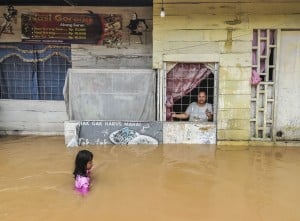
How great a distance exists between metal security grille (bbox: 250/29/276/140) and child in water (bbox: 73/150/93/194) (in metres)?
4.40

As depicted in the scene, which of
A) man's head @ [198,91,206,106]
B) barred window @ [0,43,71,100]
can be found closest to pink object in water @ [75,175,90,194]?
man's head @ [198,91,206,106]

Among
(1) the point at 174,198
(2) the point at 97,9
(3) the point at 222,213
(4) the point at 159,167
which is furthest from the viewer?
(2) the point at 97,9

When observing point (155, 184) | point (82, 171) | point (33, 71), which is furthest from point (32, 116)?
point (155, 184)

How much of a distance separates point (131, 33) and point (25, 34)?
2.63 metres

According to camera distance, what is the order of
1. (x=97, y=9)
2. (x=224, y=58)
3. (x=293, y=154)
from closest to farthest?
(x=293, y=154) < (x=224, y=58) < (x=97, y=9)

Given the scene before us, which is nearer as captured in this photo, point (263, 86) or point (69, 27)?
point (263, 86)

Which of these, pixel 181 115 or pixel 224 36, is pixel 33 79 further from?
pixel 224 36

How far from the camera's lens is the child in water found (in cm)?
545

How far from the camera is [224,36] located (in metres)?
8.31

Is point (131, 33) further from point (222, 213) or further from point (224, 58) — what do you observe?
point (222, 213)

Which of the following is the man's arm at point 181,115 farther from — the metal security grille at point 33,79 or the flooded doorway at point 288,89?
→ the metal security grille at point 33,79

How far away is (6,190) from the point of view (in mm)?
5594

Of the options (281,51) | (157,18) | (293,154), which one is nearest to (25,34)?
(157,18)

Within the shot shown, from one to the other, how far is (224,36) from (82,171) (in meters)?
4.51
